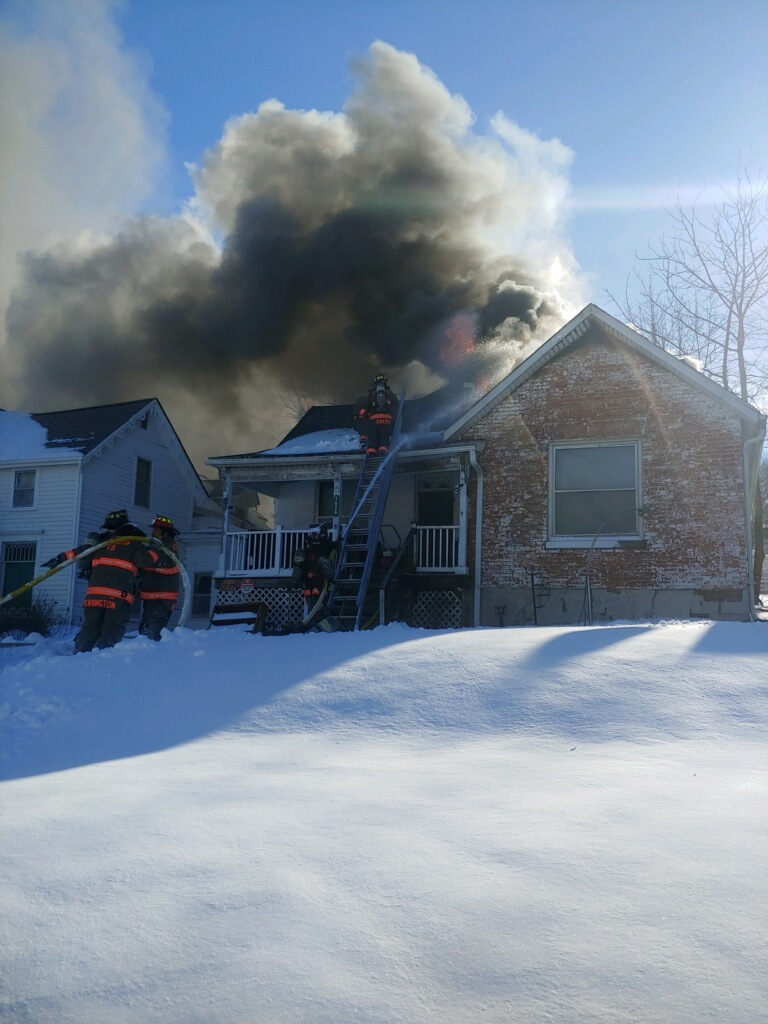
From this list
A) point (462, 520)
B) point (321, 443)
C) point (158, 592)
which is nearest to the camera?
point (158, 592)

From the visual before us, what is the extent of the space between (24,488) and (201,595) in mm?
5618

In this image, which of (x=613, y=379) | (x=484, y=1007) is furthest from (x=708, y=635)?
(x=613, y=379)

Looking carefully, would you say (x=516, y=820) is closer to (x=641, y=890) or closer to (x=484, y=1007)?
(x=641, y=890)

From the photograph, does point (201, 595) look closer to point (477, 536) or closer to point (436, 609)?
point (436, 609)

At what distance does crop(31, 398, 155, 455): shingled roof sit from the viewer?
78.6 ft

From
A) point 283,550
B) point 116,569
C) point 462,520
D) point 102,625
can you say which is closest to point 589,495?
point 462,520

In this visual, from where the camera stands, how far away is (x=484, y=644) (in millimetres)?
6934

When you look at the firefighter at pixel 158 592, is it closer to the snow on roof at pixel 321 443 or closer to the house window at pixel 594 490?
the house window at pixel 594 490

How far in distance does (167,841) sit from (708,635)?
5162 millimetres

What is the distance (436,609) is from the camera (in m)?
14.9

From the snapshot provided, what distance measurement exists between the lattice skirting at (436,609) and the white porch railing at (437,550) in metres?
0.47

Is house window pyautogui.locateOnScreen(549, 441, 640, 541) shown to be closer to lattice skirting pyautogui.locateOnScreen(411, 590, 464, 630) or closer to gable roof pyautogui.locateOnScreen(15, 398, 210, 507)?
lattice skirting pyautogui.locateOnScreen(411, 590, 464, 630)

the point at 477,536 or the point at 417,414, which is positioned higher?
the point at 417,414

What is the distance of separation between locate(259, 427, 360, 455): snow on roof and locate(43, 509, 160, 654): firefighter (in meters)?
7.16
